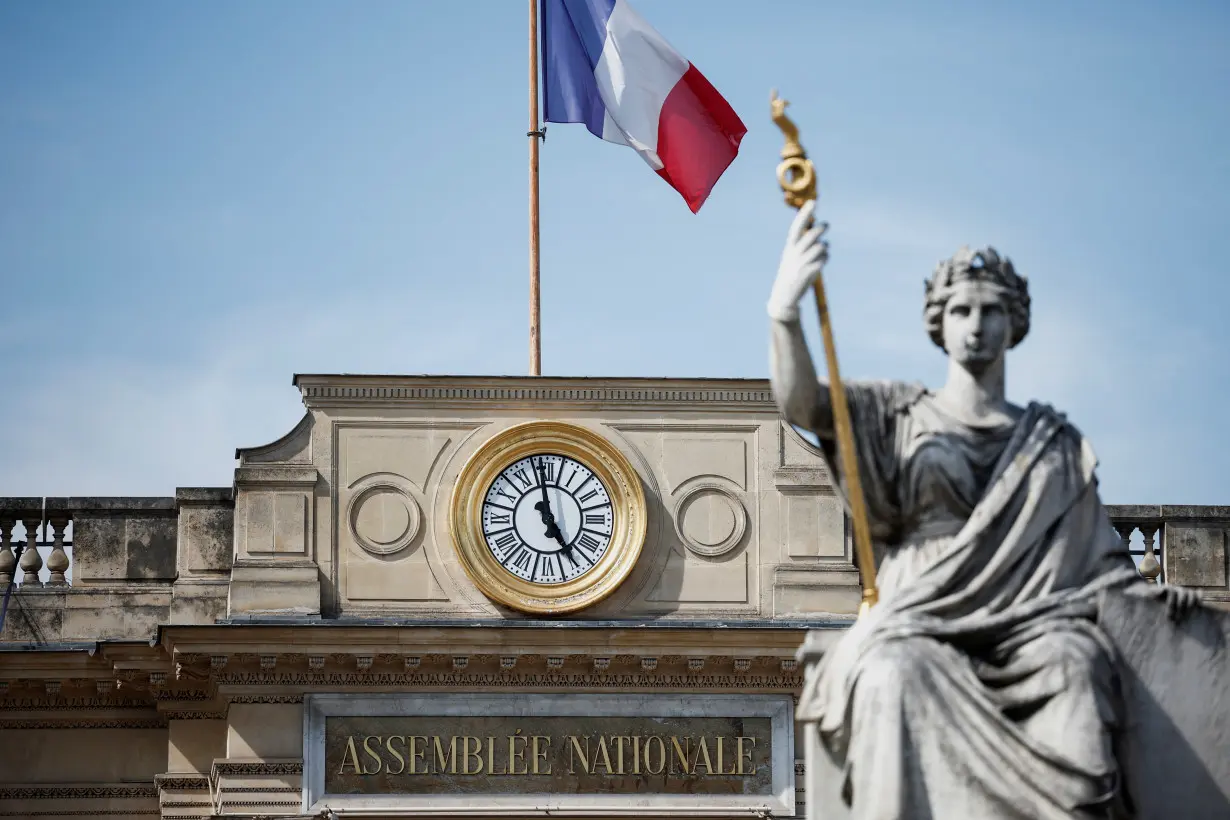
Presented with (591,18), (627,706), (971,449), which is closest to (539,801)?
(627,706)

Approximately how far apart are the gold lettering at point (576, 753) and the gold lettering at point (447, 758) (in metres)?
1.00

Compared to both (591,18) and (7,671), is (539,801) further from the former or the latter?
(591,18)

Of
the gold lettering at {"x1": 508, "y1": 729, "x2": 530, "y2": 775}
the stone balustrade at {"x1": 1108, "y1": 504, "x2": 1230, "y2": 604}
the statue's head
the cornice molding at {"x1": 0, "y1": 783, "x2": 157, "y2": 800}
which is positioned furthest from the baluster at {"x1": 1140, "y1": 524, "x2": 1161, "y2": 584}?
the statue's head

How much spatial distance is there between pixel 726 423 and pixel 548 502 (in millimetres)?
1881

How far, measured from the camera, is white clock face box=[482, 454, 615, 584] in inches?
1163

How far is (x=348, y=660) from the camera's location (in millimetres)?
28828

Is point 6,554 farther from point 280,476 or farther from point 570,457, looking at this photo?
point 570,457

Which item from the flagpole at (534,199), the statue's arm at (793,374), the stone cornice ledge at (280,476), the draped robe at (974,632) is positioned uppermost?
the flagpole at (534,199)

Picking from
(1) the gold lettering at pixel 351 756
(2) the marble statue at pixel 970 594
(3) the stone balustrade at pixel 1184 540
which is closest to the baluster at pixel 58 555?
(1) the gold lettering at pixel 351 756

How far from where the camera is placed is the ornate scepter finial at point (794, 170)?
9242 millimetres

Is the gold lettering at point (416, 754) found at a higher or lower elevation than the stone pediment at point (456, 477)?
lower

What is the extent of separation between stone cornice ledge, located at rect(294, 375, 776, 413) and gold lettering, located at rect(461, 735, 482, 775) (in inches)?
122

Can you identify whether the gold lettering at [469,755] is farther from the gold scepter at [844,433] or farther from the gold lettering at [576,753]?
the gold scepter at [844,433]

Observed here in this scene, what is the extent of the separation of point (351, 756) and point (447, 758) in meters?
0.86
